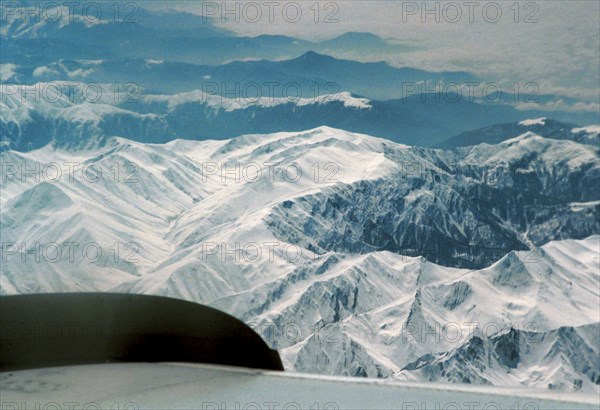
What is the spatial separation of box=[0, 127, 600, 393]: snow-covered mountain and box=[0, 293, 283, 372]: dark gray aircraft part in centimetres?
1034

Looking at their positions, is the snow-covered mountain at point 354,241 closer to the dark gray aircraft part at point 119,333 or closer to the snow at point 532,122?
the snow at point 532,122

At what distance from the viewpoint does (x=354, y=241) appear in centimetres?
1276

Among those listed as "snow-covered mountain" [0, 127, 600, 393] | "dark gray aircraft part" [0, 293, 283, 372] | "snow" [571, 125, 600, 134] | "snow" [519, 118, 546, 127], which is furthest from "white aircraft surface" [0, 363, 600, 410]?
"snow" [519, 118, 546, 127]

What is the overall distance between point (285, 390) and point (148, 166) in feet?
41.1

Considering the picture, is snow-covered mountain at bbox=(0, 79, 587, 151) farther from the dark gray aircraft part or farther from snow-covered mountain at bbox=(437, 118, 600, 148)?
the dark gray aircraft part

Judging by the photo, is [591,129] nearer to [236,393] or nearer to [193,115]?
[193,115]

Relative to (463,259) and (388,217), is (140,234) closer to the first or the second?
(388,217)

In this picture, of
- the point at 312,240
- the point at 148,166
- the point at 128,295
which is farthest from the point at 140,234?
the point at 128,295

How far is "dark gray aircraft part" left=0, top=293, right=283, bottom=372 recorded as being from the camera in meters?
0.69

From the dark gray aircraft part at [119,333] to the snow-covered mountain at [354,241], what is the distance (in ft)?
33.9

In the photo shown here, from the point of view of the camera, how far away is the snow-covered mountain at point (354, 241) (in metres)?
11.6

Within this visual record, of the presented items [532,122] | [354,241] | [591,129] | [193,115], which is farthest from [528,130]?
[193,115]

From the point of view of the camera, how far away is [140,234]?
11914 mm

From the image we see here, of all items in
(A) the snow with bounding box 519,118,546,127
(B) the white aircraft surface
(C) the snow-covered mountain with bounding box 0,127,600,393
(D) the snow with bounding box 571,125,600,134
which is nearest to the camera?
(B) the white aircraft surface
